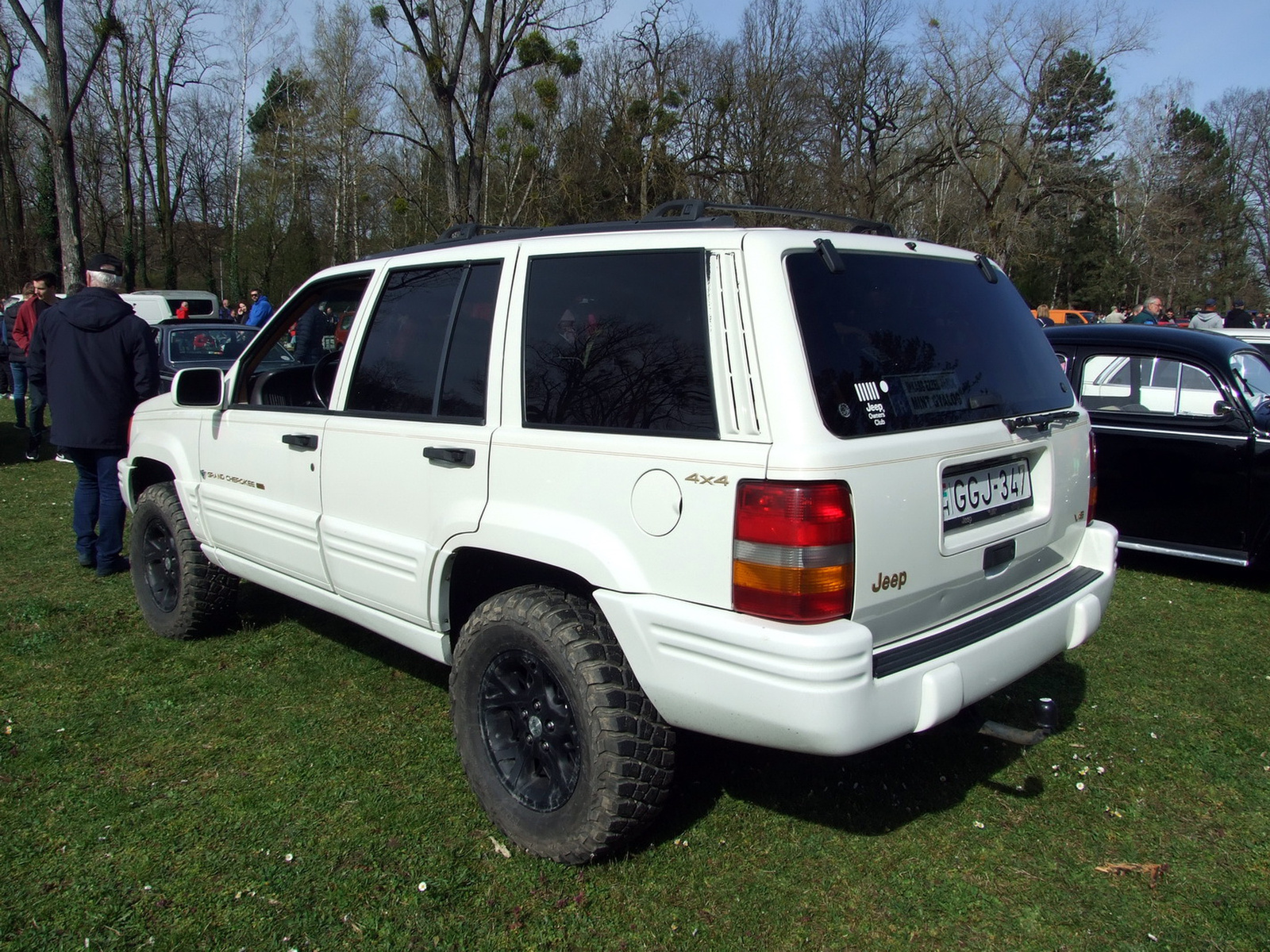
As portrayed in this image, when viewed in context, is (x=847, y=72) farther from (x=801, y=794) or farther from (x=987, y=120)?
(x=801, y=794)

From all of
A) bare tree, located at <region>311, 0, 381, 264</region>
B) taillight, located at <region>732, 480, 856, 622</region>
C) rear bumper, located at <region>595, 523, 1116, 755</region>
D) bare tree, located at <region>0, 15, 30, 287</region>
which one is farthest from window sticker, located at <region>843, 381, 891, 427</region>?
bare tree, located at <region>0, 15, 30, 287</region>

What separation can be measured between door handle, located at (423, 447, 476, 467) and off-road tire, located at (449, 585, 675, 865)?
44 cm

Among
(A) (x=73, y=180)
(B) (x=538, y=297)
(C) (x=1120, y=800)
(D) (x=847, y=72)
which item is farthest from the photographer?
(D) (x=847, y=72)

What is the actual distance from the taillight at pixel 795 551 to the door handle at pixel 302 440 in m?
1.99

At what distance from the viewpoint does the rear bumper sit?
7.34 feet

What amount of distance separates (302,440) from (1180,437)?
516 cm

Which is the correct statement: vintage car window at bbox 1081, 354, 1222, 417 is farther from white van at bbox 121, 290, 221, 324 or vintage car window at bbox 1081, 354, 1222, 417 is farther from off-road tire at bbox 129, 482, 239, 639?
white van at bbox 121, 290, 221, 324

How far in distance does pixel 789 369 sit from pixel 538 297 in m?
0.95

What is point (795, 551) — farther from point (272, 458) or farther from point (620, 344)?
point (272, 458)

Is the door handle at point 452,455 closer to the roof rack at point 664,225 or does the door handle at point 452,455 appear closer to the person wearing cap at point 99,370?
the roof rack at point 664,225

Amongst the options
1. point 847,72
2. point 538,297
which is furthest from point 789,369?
point 847,72

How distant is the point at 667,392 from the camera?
8.30ft

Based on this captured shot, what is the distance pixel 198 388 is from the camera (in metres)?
4.23

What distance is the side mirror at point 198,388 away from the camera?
4.20 metres
